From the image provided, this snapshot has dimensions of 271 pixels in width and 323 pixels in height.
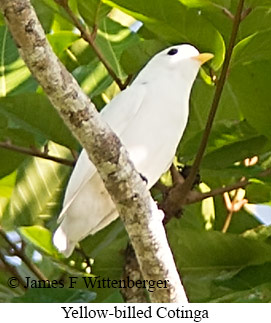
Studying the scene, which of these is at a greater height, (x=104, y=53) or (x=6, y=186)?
(x=104, y=53)

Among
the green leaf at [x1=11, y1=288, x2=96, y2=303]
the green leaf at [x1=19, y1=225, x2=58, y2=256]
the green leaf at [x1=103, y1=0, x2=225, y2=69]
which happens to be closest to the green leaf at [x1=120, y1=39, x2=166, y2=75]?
the green leaf at [x1=103, y1=0, x2=225, y2=69]

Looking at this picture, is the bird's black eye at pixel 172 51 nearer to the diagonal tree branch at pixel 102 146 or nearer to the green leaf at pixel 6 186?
the green leaf at pixel 6 186

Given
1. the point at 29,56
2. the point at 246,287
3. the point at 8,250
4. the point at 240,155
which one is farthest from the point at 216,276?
the point at 29,56

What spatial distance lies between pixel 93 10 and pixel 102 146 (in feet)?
A: 1.81

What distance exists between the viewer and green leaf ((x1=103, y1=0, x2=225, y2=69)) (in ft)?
5.77

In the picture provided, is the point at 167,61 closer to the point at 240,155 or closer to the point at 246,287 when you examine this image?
the point at 240,155

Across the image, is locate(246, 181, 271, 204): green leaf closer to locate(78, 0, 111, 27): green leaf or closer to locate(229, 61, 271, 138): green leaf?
locate(229, 61, 271, 138): green leaf

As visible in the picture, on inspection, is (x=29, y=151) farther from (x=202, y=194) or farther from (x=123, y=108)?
(x=202, y=194)

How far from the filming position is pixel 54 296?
158 cm

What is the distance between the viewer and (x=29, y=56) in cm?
132

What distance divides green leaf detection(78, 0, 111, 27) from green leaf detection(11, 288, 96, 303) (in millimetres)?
529

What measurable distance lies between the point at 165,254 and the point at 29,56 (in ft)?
1.15

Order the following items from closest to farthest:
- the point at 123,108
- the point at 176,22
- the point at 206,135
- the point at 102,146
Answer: the point at 102,146 < the point at 206,135 < the point at 176,22 < the point at 123,108

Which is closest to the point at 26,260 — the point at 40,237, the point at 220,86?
the point at 40,237
